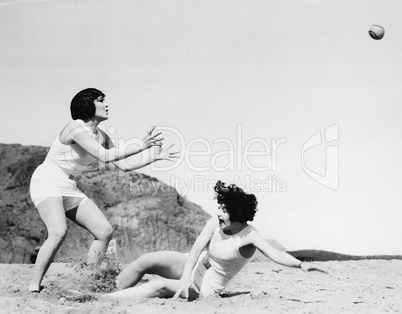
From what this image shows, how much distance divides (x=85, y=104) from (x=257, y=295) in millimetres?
2178

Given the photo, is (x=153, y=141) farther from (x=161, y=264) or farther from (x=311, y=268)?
(x=311, y=268)

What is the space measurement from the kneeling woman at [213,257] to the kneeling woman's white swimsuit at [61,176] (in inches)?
33.3

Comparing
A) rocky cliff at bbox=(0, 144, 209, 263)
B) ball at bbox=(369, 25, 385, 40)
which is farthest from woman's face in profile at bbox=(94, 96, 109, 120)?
rocky cliff at bbox=(0, 144, 209, 263)

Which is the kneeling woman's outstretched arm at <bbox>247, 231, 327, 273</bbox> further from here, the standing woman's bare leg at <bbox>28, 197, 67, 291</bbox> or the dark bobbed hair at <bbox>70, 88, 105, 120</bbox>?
the dark bobbed hair at <bbox>70, 88, 105, 120</bbox>

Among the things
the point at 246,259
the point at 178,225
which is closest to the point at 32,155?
the point at 178,225

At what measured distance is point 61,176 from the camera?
5.23 metres

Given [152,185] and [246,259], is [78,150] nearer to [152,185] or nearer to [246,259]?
[246,259]

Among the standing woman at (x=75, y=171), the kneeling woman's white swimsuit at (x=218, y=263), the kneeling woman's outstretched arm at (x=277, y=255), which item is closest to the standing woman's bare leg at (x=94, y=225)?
the standing woman at (x=75, y=171)

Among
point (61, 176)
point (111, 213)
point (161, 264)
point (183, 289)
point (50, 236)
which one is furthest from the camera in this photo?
point (111, 213)

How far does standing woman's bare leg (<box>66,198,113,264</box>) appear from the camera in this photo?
17.3ft

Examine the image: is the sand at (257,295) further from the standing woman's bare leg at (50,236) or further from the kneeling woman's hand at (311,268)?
the kneeling woman's hand at (311,268)

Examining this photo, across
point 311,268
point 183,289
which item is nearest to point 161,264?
point 183,289

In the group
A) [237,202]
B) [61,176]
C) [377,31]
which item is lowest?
[237,202]

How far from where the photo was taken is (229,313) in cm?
432
